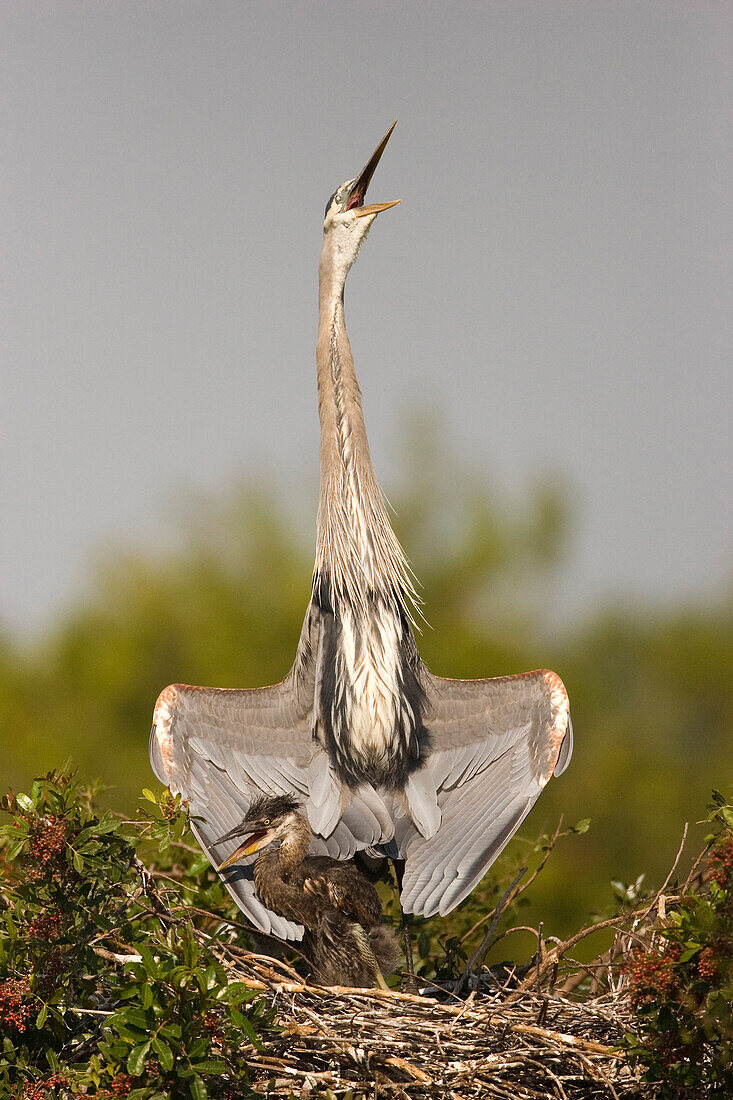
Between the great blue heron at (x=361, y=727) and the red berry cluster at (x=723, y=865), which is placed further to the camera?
the great blue heron at (x=361, y=727)

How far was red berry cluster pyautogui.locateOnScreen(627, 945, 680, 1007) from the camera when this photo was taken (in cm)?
219

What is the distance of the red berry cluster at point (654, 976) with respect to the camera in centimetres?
219

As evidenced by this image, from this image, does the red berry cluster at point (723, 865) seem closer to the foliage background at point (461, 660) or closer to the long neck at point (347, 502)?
the long neck at point (347, 502)

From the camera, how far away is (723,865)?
219cm

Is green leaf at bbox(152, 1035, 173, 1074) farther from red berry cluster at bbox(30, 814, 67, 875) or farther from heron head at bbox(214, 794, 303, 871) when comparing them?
heron head at bbox(214, 794, 303, 871)

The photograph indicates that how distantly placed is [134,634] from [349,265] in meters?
5.48

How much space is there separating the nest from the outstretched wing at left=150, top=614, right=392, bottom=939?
34.6 inches

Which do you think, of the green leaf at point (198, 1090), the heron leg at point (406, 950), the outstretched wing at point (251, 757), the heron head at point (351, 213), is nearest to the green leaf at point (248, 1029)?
the green leaf at point (198, 1090)

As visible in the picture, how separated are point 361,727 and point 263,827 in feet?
1.58

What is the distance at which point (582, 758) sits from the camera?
931 cm

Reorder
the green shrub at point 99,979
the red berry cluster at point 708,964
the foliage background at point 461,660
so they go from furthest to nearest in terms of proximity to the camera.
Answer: the foliage background at point 461,660 < the green shrub at point 99,979 < the red berry cluster at point 708,964

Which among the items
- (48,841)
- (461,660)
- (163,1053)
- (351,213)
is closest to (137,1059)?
(163,1053)

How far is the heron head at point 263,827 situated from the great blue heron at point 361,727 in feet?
0.31

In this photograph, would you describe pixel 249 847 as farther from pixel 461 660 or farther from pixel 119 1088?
pixel 461 660
